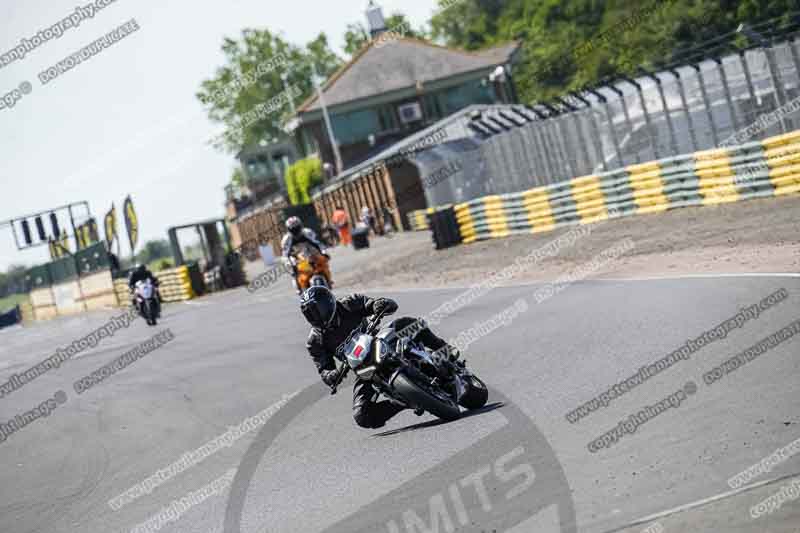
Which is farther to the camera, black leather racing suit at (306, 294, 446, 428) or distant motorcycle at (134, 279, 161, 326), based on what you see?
distant motorcycle at (134, 279, 161, 326)

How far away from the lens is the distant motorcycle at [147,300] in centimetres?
2997

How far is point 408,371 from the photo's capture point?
8539mm

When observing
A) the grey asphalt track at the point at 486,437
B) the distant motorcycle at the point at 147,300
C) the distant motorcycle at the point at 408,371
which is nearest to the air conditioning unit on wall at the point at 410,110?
the distant motorcycle at the point at 147,300

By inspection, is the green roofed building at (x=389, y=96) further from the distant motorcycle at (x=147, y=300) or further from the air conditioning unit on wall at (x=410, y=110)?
the distant motorcycle at (x=147, y=300)

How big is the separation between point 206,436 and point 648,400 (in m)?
5.05

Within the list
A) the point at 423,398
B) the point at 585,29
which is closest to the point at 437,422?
the point at 423,398

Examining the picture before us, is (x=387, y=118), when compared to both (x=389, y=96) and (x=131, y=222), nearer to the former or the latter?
(x=389, y=96)

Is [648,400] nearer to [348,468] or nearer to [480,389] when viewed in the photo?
[480,389]

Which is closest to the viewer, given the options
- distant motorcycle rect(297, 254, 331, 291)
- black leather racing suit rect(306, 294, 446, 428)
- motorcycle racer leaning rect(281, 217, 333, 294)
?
black leather racing suit rect(306, 294, 446, 428)

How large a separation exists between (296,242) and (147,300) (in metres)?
12.3

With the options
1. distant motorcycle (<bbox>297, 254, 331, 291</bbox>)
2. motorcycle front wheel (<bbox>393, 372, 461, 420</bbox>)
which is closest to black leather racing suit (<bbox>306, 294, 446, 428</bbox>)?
motorcycle front wheel (<bbox>393, 372, 461, 420</bbox>)

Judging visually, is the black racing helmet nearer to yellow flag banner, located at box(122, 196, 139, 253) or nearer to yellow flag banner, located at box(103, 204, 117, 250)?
yellow flag banner, located at box(122, 196, 139, 253)

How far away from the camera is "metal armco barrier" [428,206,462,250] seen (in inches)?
1284

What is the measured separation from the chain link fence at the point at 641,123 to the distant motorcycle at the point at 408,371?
1456 cm
